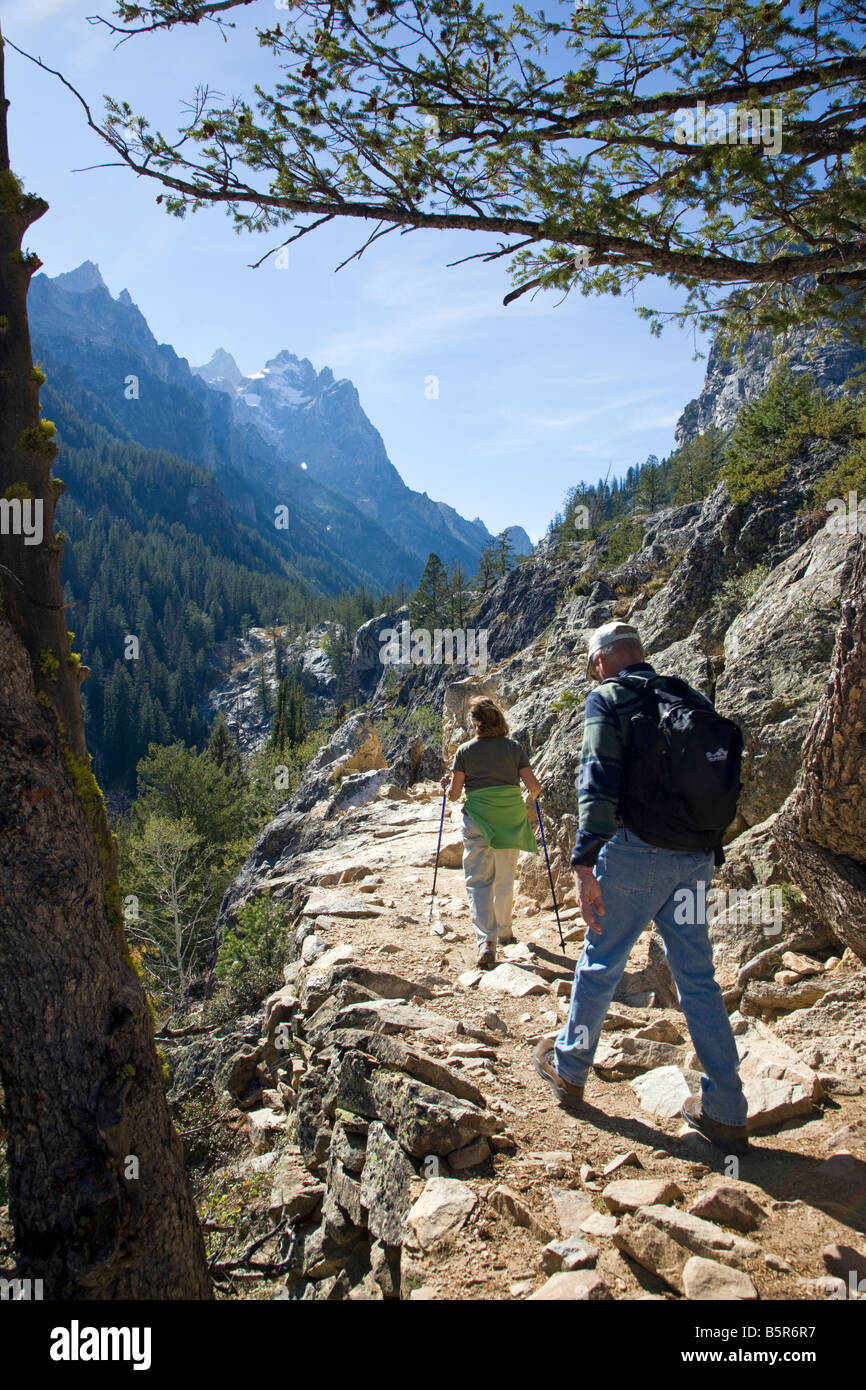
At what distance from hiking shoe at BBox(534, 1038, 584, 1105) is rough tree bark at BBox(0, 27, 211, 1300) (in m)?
1.76

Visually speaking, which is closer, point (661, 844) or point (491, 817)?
point (661, 844)

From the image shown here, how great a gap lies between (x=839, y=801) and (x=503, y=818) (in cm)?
291

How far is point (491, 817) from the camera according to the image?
19.4ft

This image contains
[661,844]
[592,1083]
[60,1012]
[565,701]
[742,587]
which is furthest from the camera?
[565,701]

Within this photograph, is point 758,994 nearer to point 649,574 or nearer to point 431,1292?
point 431,1292

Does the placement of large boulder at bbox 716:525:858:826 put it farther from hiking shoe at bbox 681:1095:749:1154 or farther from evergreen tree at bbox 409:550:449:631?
evergreen tree at bbox 409:550:449:631

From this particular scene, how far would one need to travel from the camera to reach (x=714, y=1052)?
3.09m

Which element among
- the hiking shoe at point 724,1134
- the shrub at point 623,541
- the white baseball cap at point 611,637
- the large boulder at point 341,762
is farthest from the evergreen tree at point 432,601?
the hiking shoe at point 724,1134

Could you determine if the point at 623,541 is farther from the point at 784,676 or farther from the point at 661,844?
the point at 661,844

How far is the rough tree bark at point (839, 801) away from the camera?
3115 mm

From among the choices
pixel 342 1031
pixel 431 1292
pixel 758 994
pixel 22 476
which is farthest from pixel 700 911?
pixel 22 476

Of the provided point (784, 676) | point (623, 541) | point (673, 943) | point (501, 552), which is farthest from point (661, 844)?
point (501, 552)

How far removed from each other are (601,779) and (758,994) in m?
2.04

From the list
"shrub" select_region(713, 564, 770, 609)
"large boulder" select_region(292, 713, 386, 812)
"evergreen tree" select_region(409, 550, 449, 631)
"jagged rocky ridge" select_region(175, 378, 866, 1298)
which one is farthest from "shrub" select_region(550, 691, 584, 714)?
"evergreen tree" select_region(409, 550, 449, 631)
